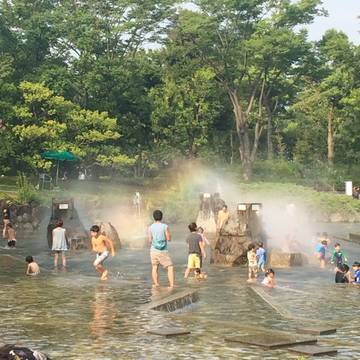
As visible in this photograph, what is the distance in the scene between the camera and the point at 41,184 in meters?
54.4

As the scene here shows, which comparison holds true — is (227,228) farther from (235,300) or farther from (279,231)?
(279,231)

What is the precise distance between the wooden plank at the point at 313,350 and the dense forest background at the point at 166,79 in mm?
42196

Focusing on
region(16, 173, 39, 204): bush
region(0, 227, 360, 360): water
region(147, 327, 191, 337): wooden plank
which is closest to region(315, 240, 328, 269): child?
region(0, 227, 360, 360): water

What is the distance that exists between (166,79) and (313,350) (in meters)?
59.0

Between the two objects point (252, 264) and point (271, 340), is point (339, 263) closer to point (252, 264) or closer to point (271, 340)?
point (252, 264)

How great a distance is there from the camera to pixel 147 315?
1455 cm

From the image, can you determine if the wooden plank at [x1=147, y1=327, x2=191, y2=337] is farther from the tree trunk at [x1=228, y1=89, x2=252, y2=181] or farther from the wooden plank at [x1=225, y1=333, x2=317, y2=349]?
the tree trunk at [x1=228, y1=89, x2=252, y2=181]

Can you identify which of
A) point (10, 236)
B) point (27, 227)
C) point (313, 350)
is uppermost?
point (27, 227)

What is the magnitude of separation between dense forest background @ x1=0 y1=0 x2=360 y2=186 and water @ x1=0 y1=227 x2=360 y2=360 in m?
32.8

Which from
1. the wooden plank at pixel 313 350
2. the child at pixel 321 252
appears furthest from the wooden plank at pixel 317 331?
the child at pixel 321 252

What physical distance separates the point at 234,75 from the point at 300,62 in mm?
5965

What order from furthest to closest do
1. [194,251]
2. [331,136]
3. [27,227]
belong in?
[331,136] < [27,227] < [194,251]

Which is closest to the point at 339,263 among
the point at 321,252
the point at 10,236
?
the point at 321,252

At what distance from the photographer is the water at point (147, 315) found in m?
11.5
